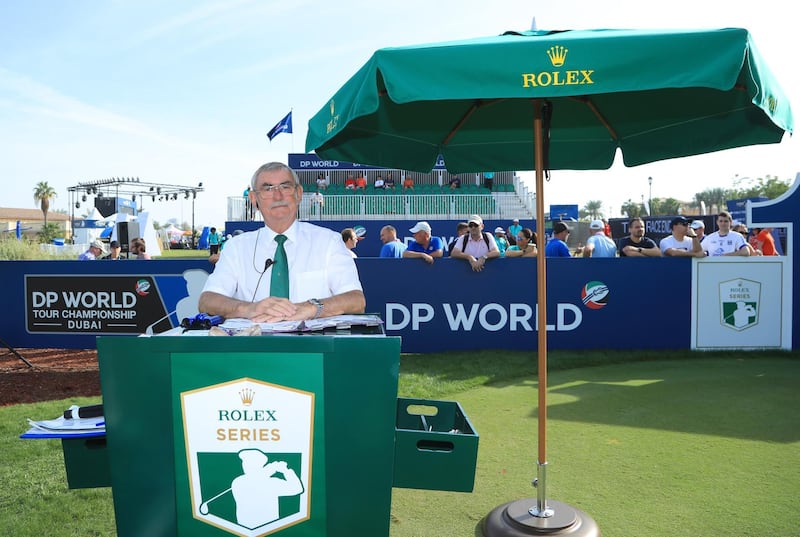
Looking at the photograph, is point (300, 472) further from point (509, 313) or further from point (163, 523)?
point (509, 313)

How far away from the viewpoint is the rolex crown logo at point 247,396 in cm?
228

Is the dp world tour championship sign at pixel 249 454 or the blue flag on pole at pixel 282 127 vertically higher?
the blue flag on pole at pixel 282 127

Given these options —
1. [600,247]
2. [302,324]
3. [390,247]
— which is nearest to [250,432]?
[302,324]

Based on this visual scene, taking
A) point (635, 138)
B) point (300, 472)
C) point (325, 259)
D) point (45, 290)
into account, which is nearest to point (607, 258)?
point (635, 138)

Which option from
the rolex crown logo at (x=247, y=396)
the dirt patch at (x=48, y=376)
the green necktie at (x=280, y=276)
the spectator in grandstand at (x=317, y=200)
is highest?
the spectator in grandstand at (x=317, y=200)

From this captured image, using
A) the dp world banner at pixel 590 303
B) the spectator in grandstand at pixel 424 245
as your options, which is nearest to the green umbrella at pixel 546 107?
the dp world banner at pixel 590 303

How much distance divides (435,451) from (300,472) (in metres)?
0.77

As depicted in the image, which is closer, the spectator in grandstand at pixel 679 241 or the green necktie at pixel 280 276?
the green necktie at pixel 280 276

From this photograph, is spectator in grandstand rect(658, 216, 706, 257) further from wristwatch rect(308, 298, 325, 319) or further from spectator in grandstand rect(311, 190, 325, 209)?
spectator in grandstand rect(311, 190, 325, 209)

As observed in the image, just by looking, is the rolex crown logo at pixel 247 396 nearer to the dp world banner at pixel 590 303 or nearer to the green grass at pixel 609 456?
the green grass at pixel 609 456

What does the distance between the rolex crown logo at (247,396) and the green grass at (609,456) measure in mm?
1577

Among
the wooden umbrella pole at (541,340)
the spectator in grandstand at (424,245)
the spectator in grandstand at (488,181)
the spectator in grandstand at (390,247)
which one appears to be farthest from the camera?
the spectator in grandstand at (488,181)

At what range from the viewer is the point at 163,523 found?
232cm

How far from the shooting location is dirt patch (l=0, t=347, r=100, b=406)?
6679 mm
